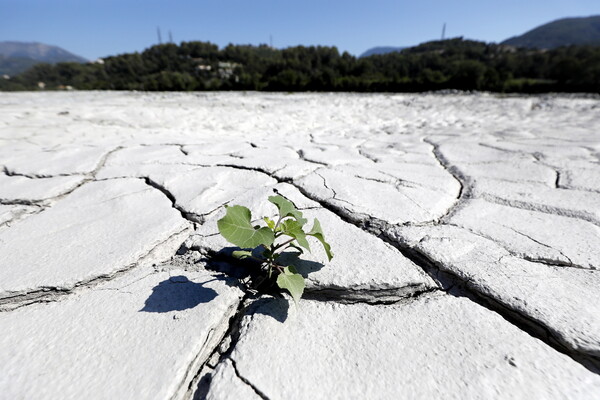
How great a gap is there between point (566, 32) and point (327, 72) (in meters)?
145

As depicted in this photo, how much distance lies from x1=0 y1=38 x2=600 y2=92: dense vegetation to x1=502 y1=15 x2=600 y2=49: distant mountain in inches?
4057

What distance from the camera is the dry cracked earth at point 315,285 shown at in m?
0.52

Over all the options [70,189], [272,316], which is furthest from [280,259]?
[70,189]

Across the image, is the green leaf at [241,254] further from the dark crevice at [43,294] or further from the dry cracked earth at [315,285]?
the dark crevice at [43,294]

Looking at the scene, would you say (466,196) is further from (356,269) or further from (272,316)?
(272,316)

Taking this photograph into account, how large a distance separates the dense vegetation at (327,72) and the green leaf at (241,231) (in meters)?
9.75

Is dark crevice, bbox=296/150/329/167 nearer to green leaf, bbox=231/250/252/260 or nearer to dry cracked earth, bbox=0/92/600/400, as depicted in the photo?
dry cracked earth, bbox=0/92/600/400

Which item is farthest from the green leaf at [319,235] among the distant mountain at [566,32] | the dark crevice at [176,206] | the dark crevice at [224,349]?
the distant mountain at [566,32]

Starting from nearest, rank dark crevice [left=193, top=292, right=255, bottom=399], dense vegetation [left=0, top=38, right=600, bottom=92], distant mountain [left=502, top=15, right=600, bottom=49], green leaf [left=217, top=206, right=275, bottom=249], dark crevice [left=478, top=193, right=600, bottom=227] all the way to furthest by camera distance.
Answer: dark crevice [left=193, top=292, right=255, bottom=399], green leaf [left=217, top=206, right=275, bottom=249], dark crevice [left=478, top=193, right=600, bottom=227], dense vegetation [left=0, top=38, right=600, bottom=92], distant mountain [left=502, top=15, right=600, bottom=49]

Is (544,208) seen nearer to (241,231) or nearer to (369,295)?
(369,295)

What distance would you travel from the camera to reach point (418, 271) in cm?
78

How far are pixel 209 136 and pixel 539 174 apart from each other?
2.51 meters

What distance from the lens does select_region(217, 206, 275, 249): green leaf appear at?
0.61 meters

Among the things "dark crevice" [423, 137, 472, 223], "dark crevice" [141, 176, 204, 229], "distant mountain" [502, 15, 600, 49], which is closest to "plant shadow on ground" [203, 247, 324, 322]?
"dark crevice" [141, 176, 204, 229]
